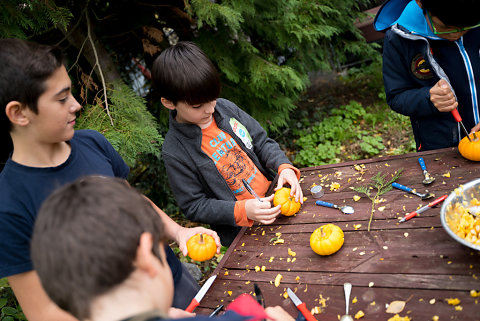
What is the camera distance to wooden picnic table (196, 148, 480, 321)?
128 cm

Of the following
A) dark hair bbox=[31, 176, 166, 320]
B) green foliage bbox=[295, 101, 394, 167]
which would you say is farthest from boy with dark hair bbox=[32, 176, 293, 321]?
green foliage bbox=[295, 101, 394, 167]

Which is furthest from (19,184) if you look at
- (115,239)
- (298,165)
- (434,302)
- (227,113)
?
(298,165)

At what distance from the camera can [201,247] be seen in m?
1.83

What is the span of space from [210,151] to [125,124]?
1.19 m

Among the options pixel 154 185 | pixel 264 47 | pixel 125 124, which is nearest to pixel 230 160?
pixel 125 124

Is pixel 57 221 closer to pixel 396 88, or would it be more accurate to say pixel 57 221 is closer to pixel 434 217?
pixel 434 217

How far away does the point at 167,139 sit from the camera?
2252 millimetres

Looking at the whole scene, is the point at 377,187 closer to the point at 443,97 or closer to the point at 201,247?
the point at 443,97

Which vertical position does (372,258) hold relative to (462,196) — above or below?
below

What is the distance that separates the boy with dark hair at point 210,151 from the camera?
6.59 ft

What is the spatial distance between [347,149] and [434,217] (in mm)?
3780

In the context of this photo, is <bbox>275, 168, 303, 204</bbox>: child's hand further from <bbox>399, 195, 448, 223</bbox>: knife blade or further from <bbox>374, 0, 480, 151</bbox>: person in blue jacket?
<bbox>374, 0, 480, 151</bbox>: person in blue jacket

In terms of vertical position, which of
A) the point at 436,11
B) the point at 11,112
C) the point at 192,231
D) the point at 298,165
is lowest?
the point at 298,165

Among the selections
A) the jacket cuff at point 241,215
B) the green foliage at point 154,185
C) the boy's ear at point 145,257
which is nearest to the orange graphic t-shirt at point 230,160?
the jacket cuff at point 241,215
